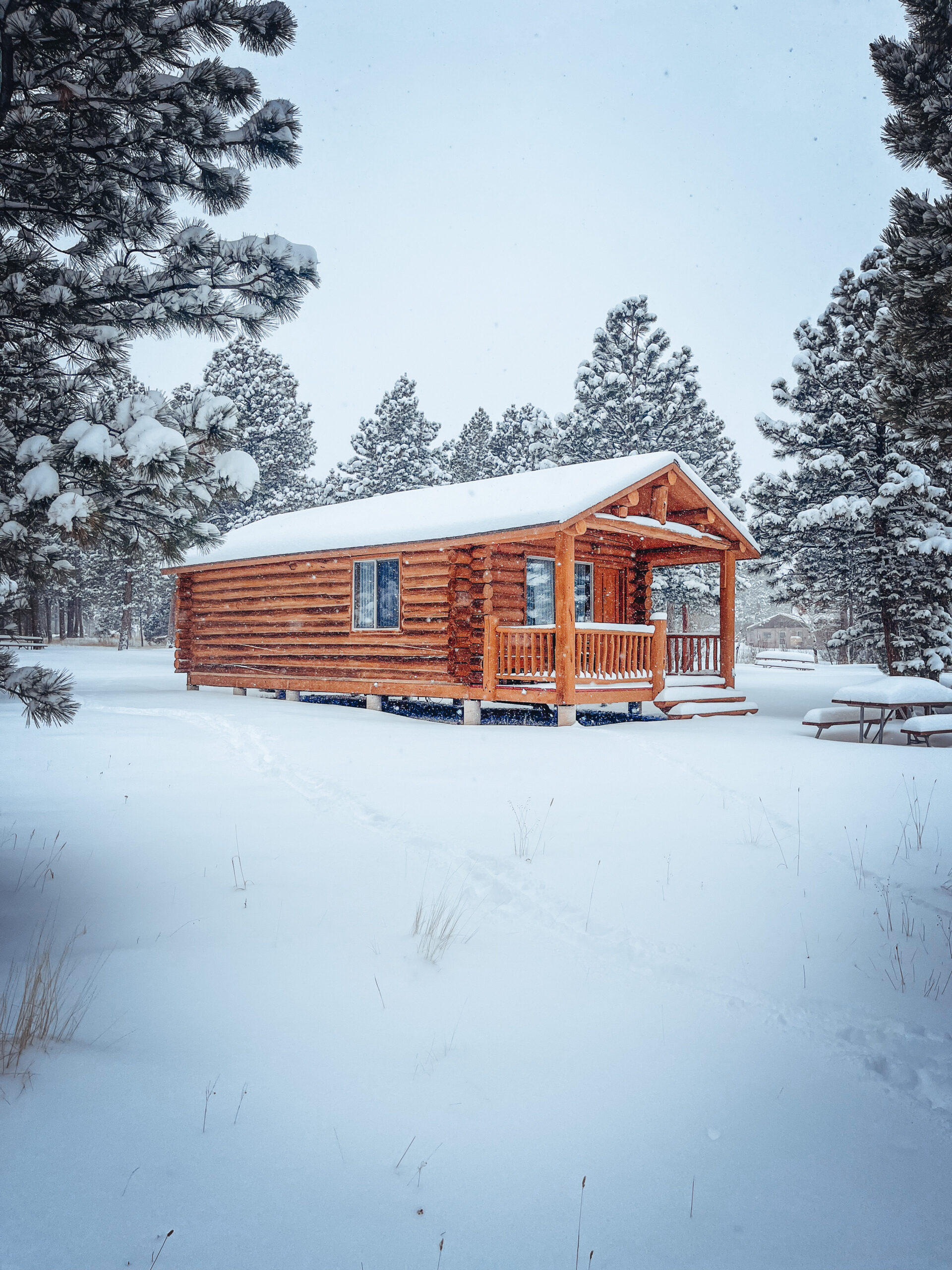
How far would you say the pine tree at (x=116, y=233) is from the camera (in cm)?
422

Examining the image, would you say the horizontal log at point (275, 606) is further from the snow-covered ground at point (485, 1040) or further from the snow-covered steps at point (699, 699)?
the snow-covered ground at point (485, 1040)

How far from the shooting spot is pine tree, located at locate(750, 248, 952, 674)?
17.2m

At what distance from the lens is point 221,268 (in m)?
4.79

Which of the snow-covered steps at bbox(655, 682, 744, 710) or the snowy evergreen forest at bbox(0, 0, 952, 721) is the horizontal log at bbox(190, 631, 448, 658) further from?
the snowy evergreen forest at bbox(0, 0, 952, 721)

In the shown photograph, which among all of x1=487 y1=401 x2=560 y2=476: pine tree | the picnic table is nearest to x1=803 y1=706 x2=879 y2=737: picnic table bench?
the picnic table

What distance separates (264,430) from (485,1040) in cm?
4339

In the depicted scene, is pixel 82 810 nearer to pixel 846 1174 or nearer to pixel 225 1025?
pixel 225 1025

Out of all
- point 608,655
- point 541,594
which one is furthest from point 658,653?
point 541,594

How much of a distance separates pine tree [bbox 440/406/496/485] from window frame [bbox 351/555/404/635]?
34168mm

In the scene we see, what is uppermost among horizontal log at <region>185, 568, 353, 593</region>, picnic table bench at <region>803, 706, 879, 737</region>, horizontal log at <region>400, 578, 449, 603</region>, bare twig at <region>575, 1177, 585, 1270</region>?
horizontal log at <region>185, 568, 353, 593</region>

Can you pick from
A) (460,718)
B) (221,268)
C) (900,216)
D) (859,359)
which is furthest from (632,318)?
(221,268)

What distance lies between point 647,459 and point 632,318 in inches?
805

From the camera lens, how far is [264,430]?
142ft

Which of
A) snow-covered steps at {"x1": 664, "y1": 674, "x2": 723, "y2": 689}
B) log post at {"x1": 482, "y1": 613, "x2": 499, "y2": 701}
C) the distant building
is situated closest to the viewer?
log post at {"x1": 482, "y1": 613, "x2": 499, "y2": 701}
